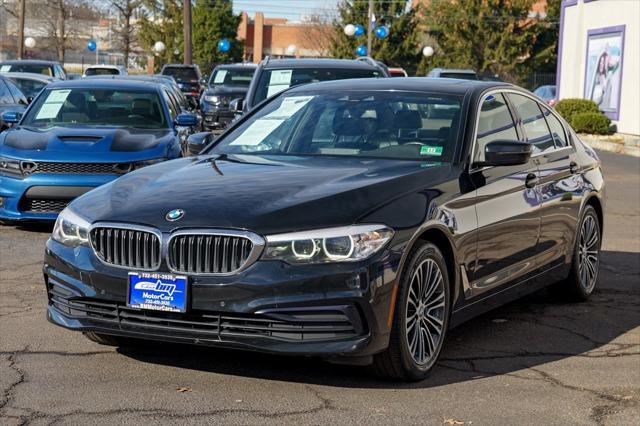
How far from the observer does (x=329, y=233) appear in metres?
5.03

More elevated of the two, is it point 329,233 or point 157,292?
point 329,233

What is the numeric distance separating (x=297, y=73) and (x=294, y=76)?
0.17 feet

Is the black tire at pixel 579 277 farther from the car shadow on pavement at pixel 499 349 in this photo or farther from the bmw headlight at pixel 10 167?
the bmw headlight at pixel 10 167

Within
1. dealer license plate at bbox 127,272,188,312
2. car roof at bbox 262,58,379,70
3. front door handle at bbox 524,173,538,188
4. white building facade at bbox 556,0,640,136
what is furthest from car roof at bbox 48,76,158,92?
white building facade at bbox 556,0,640,136

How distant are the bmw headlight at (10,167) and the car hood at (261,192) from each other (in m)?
4.70

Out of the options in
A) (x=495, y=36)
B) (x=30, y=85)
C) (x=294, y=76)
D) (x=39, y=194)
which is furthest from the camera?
(x=495, y=36)

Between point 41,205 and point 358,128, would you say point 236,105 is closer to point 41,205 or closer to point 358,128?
point 41,205

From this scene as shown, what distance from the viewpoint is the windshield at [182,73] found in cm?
4066

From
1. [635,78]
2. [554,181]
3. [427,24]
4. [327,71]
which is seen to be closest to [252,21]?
[427,24]

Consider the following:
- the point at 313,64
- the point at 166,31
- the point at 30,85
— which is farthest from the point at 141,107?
the point at 166,31

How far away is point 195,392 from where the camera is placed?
17.0ft

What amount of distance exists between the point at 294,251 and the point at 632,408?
5.91 feet

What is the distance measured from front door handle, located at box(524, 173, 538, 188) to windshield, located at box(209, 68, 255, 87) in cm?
2137

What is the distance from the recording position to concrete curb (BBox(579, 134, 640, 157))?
24.4 m
